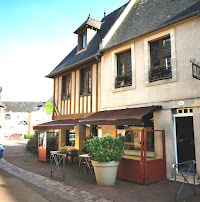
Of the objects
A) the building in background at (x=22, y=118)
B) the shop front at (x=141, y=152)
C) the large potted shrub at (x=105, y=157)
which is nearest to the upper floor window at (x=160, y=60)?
the shop front at (x=141, y=152)

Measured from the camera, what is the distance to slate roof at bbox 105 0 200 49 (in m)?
6.90

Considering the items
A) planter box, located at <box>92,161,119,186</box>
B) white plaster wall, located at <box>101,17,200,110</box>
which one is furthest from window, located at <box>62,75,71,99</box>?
planter box, located at <box>92,161,119,186</box>

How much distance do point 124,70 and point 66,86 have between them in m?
4.45

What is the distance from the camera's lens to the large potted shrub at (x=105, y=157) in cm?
557

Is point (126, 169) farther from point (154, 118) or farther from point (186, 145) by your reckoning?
point (186, 145)

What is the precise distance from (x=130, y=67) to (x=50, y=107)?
6.12 m

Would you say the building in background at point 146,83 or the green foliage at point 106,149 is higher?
the building in background at point 146,83

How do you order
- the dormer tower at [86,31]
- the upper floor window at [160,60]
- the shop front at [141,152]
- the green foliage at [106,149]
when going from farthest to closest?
the dormer tower at [86,31], the upper floor window at [160,60], the shop front at [141,152], the green foliage at [106,149]

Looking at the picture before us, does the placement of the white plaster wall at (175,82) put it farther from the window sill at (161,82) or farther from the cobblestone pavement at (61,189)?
the cobblestone pavement at (61,189)

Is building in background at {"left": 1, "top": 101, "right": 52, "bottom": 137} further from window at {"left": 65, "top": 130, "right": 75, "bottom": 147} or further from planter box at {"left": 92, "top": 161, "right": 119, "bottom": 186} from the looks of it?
planter box at {"left": 92, "top": 161, "right": 119, "bottom": 186}

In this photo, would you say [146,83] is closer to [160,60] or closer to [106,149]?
[160,60]

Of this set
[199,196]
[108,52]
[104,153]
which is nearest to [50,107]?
[108,52]

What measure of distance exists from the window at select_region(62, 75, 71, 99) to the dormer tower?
1817mm

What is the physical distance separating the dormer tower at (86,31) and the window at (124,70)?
10.7 feet
